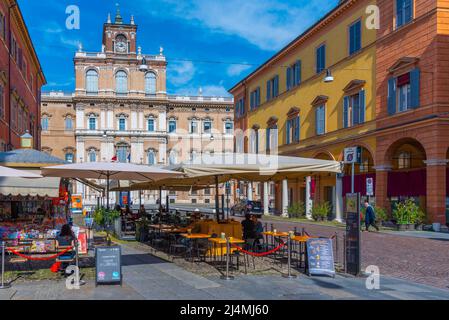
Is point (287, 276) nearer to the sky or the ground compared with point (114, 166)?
nearer to the ground

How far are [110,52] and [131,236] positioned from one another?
63.1m

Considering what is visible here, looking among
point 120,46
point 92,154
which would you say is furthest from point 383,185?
point 120,46

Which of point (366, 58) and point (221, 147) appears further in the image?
point (221, 147)

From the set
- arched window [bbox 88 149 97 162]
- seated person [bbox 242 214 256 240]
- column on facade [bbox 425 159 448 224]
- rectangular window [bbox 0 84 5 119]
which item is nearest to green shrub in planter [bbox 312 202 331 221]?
column on facade [bbox 425 159 448 224]

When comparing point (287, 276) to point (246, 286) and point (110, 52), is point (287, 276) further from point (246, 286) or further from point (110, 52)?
A: point (110, 52)

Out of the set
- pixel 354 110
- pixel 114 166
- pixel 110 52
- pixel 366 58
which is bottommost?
pixel 114 166

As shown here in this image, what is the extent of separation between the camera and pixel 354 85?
30.3m

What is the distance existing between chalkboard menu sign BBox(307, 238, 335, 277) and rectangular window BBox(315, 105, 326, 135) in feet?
77.6

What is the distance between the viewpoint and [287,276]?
10.9 m

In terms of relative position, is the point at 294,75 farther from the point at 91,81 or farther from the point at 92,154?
the point at 92,154

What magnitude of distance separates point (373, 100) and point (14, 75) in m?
Answer: 21.8

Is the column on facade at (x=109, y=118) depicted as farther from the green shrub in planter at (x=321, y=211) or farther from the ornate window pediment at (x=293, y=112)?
the green shrub in planter at (x=321, y=211)

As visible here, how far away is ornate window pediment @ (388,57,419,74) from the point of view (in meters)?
24.8
